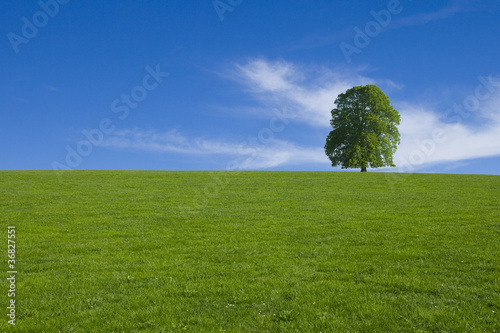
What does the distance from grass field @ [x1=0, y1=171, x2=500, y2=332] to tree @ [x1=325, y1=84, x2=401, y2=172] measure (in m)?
32.3

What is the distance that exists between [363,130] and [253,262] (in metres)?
Answer: 54.8

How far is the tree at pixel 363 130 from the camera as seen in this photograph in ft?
204

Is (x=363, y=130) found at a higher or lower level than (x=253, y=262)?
higher

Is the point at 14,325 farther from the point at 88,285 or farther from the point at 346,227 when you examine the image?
the point at 346,227

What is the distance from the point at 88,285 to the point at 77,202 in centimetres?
1768

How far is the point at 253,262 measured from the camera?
14031 millimetres

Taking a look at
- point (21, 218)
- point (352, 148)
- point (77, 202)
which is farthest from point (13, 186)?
point (352, 148)

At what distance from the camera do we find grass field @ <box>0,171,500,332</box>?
9.21 metres

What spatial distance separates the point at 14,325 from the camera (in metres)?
8.95
